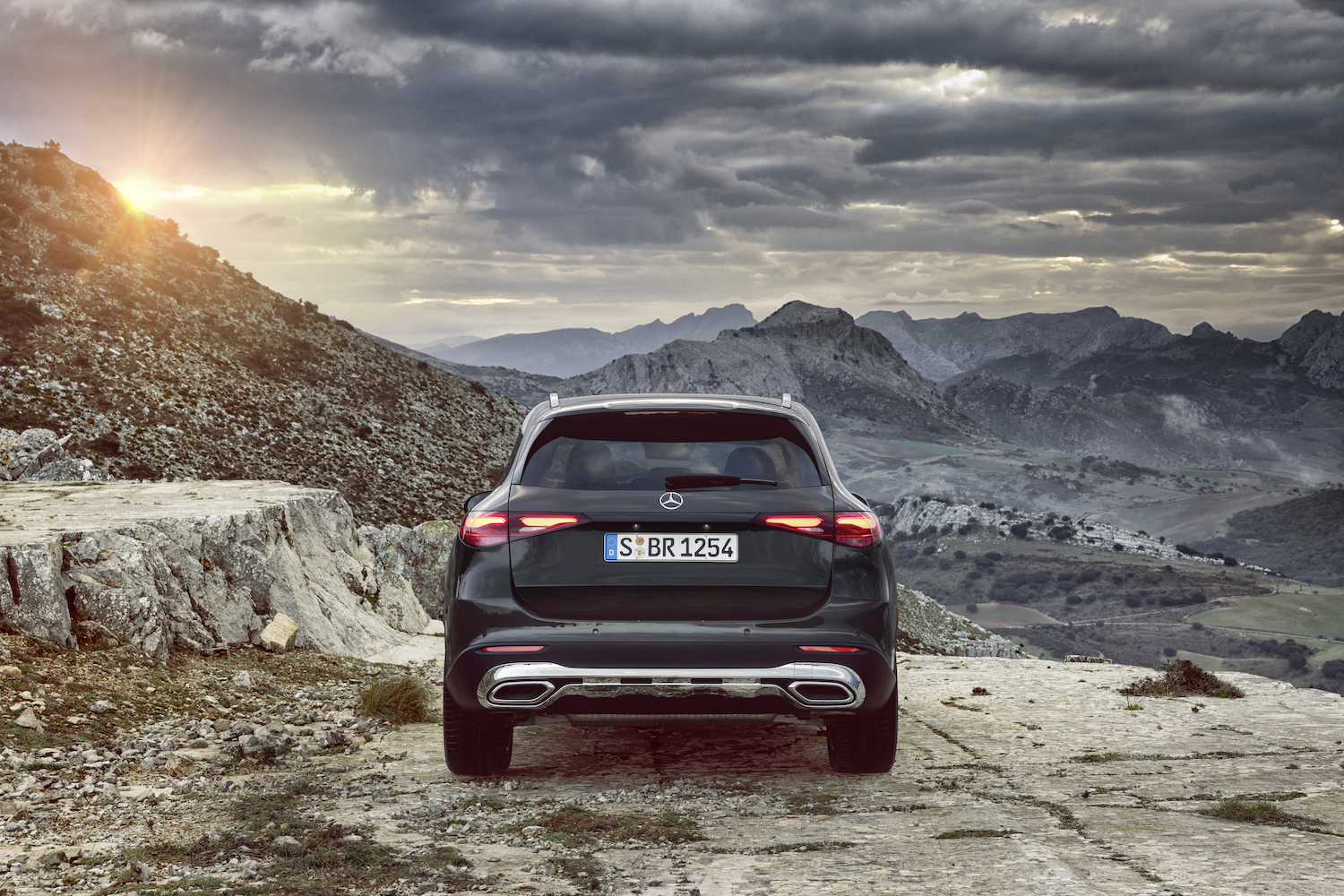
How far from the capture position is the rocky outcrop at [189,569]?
7.99m

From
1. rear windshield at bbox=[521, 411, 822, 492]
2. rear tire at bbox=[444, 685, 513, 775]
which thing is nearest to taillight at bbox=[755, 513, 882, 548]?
rear windshield at bbox=[521, 411, 822, 492]

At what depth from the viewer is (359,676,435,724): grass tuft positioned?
7.72m

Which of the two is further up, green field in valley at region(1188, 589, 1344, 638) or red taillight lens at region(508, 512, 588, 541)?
red taillight lens at region(508, 512, 588, 541)

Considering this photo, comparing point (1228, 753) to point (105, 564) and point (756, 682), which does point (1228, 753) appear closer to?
point (756, 682)

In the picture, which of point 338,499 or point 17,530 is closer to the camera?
point 17,530

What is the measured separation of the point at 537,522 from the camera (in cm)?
496

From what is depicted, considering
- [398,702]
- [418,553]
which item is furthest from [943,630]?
[398,702]

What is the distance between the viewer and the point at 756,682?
4848mm

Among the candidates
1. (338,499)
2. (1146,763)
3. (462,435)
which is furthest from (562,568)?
(462,435)

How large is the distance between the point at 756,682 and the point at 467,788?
184cm

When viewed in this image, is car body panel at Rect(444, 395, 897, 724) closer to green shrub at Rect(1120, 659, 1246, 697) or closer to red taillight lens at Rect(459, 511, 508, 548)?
red taillight lens at Rect(459, 511, 508, 548)

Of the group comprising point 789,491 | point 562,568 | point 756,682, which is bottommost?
point 756,682

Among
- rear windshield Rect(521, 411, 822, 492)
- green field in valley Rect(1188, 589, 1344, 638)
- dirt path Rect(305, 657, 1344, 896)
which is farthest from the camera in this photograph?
green field in valley Rect(1188, 589, 1344, 638)

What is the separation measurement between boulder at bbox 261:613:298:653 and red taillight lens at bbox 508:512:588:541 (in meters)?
6.31
